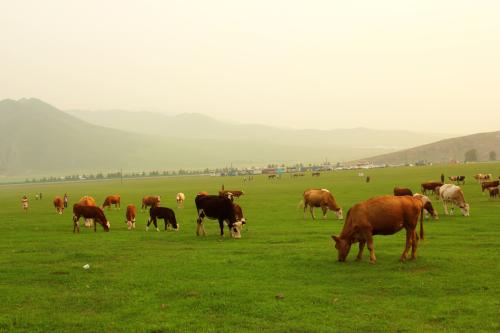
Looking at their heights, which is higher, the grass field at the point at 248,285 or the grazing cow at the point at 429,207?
the grazing cow at the point at 429,207

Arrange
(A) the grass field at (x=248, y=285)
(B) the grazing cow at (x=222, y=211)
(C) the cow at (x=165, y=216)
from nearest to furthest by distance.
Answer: (A) the grass field at (x=248, y=285), (B) the grazing cow at (x=222, y=211), (C) the cow at (x=165, y=216)

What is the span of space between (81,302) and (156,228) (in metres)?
14.5

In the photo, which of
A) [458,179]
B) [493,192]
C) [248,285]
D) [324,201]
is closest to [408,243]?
[248,285]

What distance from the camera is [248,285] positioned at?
1381cm

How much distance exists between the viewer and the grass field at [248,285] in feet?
35.6

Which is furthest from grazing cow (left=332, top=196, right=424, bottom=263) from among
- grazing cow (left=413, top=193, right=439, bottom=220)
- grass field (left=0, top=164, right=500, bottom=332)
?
grazing cow (left=413, top=193, right=439, bottom=220)

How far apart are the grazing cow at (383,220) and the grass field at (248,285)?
658 millimetres

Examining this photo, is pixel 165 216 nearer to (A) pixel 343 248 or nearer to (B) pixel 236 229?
(B) pixel 236 229

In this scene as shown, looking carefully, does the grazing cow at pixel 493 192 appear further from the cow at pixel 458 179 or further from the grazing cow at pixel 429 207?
the cow at pixel 458 179

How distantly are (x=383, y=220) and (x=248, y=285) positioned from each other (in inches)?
203

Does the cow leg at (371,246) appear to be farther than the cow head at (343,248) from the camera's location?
No

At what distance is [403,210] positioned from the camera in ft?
52.5

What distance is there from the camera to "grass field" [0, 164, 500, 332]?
10852mm

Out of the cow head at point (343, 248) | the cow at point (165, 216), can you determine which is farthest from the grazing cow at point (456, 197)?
the cow at point (165, 216)
